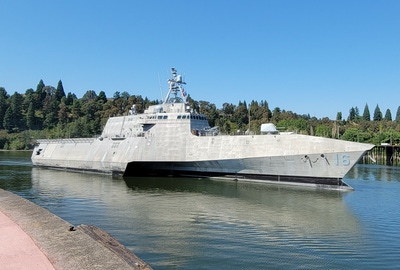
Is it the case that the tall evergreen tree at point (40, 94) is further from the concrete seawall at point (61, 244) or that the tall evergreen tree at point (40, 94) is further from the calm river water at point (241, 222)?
the concrete seawall at point (61, 244)

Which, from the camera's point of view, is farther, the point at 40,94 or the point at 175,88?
the point at 40,94

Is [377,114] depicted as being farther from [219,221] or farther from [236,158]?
[219,221]

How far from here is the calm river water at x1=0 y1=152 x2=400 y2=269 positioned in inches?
396

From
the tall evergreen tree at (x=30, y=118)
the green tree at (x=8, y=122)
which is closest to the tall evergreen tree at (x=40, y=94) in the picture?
the green tree at (x=8, y=122)

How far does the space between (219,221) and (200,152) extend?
14.6 m

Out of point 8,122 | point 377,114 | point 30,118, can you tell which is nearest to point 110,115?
point 30,118

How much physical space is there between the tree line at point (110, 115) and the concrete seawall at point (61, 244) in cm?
5135

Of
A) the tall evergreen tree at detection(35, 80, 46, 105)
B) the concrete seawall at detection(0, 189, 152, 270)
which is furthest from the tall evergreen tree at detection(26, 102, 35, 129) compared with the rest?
the concrete seawall at detection(0, 189, 152, 270)

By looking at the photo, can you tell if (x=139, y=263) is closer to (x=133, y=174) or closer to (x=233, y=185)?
(x=233, y=185)

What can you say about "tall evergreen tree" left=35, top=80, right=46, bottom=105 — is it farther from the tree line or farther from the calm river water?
the calm river water

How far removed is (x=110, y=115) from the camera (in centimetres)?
7138

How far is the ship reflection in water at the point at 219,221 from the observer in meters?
10.2

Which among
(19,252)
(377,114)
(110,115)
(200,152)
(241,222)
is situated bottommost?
(241,222)

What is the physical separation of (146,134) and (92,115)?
83.2 metres
